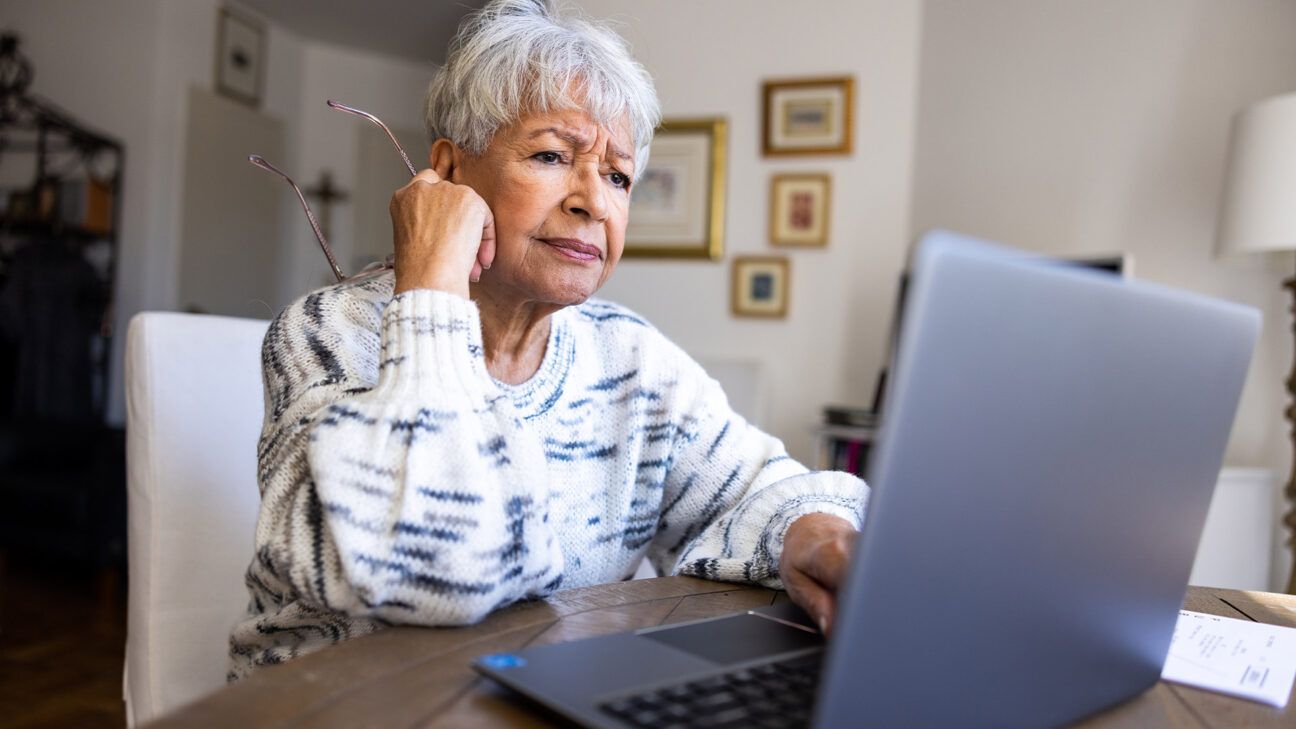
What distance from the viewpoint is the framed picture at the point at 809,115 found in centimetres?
345

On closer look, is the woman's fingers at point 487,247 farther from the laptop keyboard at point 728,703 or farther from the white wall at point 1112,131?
the white wall at point 1112,131

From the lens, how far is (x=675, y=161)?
3.62 metres

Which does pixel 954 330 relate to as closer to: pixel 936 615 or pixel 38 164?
pixel 936 615

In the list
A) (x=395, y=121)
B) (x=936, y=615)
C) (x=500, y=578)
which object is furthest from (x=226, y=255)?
(x=936, y=615)

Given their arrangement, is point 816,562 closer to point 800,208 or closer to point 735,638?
point 735,638

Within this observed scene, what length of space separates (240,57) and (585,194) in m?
4.83

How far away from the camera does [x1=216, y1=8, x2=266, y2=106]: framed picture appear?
500 centimetres

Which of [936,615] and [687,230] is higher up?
[687,230]

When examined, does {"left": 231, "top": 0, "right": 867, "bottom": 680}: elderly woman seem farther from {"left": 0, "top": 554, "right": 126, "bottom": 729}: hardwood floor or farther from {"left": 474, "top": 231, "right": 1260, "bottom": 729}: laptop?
{"left": 0, "top": 554, "right": 126, "bottom": 729}: hardwood floor

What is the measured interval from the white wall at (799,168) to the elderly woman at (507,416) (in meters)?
2.31

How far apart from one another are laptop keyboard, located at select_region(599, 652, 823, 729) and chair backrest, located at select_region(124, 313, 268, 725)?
690 mm

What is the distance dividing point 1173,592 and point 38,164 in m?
5.15

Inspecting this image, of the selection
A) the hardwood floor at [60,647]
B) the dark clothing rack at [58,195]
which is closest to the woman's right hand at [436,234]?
the hardwood floor at [60,647]

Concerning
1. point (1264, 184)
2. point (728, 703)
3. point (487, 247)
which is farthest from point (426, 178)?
point (1264, 184)
